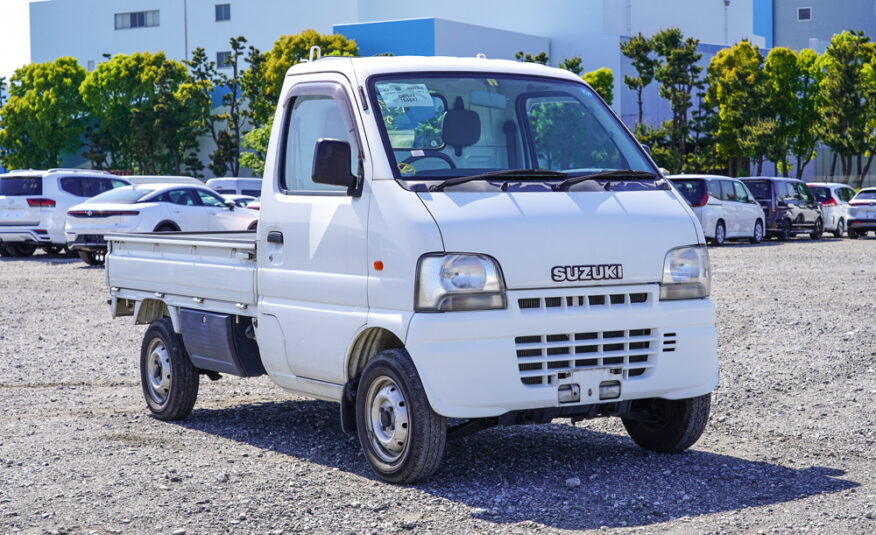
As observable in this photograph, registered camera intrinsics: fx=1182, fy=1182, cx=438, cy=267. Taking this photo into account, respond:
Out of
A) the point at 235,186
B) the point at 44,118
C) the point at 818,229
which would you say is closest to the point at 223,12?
the point at 44,118

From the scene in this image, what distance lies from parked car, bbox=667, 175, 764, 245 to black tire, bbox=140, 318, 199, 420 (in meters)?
21.4

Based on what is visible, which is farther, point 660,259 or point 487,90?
point 487,90

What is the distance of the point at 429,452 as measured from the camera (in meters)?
5.84

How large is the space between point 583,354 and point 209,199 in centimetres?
1935

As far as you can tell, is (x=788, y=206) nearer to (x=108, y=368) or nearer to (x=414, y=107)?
(x=108, y=368)

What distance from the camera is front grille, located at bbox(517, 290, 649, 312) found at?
582cm

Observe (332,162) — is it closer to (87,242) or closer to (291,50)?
(87,242)

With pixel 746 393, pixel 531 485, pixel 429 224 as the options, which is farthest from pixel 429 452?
pixel 746 393

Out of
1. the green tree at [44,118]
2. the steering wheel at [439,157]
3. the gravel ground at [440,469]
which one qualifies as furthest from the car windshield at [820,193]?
the green tree at [44,118]

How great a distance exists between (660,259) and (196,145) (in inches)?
2404

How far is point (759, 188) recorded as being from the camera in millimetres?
33375

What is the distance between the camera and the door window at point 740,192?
100 ft

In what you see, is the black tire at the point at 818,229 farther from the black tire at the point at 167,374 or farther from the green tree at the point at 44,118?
the green tree at the point at 44,118

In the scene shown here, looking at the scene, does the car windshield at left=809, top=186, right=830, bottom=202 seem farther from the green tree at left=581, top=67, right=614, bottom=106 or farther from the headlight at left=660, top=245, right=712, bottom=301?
the headlight at left=660, top=245, right=712, bottom=301
